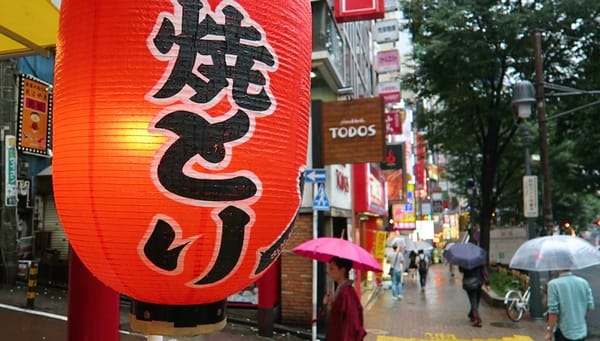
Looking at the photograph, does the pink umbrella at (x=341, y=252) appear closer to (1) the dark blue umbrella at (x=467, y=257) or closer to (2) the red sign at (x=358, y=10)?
(2) the red sign at (x=358, y=10)

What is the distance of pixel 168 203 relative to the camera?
2.58m

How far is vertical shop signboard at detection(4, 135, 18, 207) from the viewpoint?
1399 centimetres

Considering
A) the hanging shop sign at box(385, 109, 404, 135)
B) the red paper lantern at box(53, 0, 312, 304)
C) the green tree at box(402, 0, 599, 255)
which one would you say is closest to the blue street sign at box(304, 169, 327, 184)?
the red paper lantern at box(53, 0, 312, 304)

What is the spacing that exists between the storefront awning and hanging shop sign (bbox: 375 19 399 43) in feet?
47.9

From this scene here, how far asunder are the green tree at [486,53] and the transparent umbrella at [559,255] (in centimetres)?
1133

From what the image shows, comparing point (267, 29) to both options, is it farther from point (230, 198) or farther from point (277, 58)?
point (230, 198)

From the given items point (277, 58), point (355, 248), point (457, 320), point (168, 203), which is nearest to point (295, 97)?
point (277, 58)

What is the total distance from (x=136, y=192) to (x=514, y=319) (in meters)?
15.1

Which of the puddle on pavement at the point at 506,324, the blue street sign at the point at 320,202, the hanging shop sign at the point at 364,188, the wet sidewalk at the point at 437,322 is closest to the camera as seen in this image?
the blue street sign at the point at 320,202

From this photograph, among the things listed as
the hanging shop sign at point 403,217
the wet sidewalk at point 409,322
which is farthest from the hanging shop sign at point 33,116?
the hanging shop sign at point 403,217

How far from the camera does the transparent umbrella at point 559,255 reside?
816cm

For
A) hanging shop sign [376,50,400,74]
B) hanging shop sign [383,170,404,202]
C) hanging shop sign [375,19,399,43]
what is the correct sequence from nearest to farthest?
hanging shop sign [375,19,399,43]
hanging shop sign [376,50,400,74]
hanging shop sign [383,170,404,202]

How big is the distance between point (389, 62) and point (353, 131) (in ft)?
32.2

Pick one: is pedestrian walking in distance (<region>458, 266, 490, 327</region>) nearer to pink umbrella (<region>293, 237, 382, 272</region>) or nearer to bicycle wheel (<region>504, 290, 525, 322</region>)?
bicycle wheel (<region>504, 290, 525, 322</region>)
